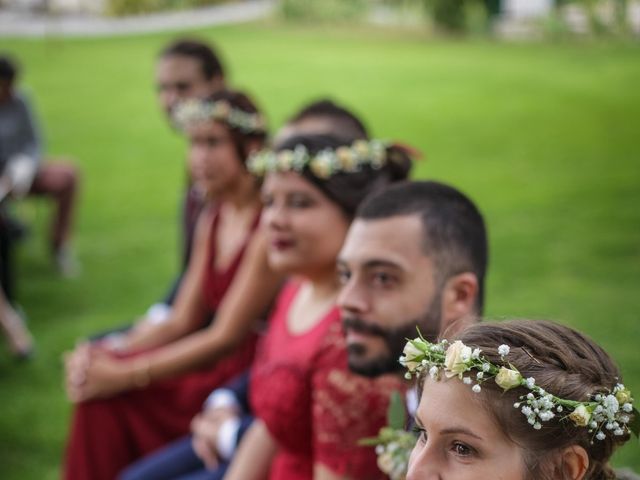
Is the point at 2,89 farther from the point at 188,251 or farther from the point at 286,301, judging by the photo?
the point at 286,301

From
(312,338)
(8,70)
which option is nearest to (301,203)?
(312,338)

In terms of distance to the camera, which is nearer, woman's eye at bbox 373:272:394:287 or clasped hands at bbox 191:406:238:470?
woman's eye at bbox 373:272:394:287


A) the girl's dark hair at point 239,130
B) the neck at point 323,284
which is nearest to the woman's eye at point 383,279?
the neck at point 323,284

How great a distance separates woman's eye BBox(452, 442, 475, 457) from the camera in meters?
1.69

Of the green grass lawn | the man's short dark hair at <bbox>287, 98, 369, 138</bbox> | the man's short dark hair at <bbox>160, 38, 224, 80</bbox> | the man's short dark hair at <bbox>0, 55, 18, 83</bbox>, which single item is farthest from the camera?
the man's short dark hair at <bbox>0, 55, 18, 83</bbox>

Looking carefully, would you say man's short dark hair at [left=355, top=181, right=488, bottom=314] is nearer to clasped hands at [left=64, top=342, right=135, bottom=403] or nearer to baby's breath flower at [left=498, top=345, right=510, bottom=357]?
baby's breath flower at [left=498, top=345, right=510, bottom=357]

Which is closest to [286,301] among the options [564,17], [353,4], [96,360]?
[96,360]

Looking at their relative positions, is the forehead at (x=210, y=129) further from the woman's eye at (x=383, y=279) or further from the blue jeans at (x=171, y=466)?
the woman's eye at (x=383, y=279)

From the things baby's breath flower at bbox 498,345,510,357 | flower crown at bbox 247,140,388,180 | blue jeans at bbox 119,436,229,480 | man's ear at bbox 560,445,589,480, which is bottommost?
blue jeans at bbox 119,436,229,480

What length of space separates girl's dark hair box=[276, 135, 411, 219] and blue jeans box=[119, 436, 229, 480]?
1094 mm

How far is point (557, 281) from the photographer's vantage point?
7.45 metres

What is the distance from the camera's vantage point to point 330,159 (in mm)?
3266

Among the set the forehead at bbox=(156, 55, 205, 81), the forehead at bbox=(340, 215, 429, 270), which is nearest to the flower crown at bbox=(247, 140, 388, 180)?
the forehead at bbox=(340, 215, 429, 270)

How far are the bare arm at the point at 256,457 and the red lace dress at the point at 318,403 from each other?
43 mm
